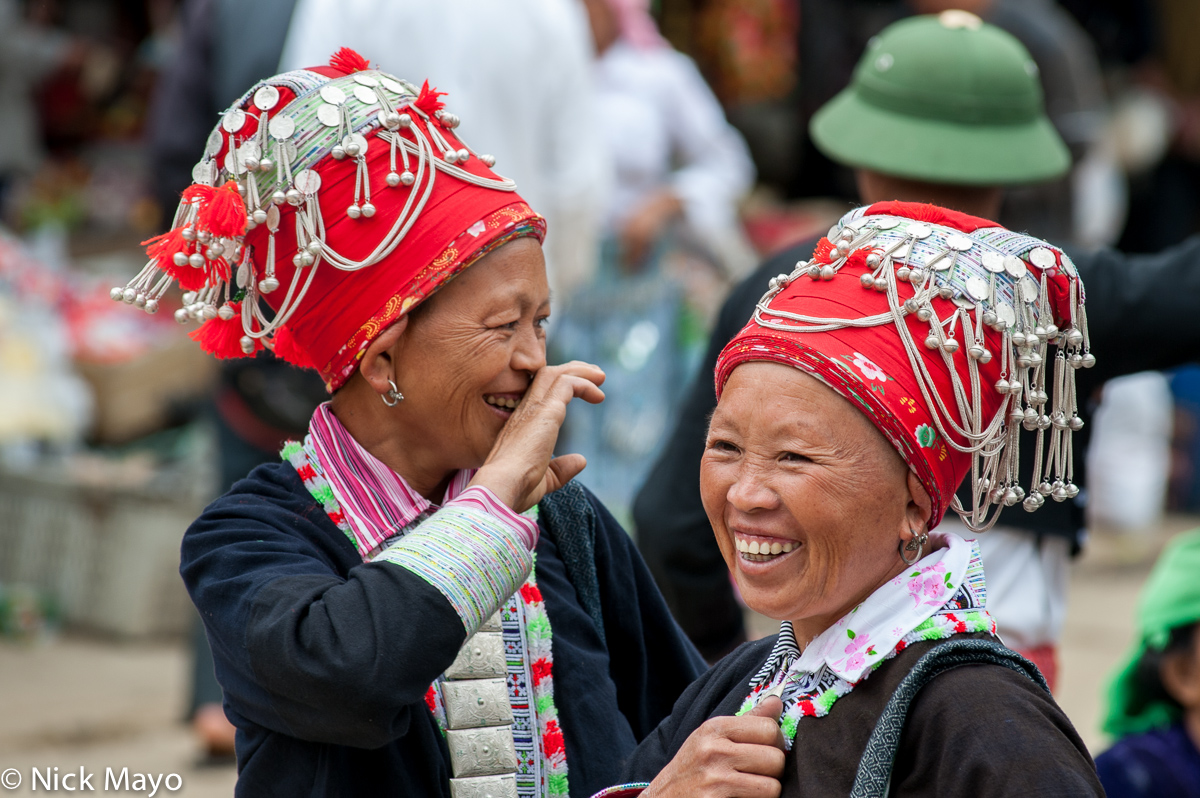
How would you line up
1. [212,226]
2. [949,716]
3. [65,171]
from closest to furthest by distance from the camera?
[949,716]
[212,226]
[65,171]

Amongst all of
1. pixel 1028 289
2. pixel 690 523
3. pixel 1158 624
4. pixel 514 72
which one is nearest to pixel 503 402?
pixel 1028 289

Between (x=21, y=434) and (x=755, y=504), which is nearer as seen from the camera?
(x=755, y=504)

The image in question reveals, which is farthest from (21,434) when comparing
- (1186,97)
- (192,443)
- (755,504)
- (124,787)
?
(1186,97)

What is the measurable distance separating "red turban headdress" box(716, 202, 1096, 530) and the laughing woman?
0.39 metres

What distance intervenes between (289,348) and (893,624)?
0.99 meters

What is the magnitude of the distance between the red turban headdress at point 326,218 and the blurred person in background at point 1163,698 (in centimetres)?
207

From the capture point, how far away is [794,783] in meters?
1.71

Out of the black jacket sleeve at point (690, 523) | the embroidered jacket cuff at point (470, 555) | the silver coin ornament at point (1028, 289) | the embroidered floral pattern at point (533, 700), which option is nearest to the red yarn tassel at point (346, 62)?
the embroidered jacket cuff at point (470, 555)

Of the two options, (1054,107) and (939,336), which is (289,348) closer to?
(939,336)

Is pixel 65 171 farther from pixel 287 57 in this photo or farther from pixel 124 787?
pixel 124 787

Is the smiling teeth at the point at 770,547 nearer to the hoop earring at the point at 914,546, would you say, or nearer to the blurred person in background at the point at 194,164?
the hoop earring at the point at 914,546

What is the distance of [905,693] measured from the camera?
5.31ft

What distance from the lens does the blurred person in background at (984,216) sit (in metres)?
2.83

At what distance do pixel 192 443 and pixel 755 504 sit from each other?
5186 millimetres
